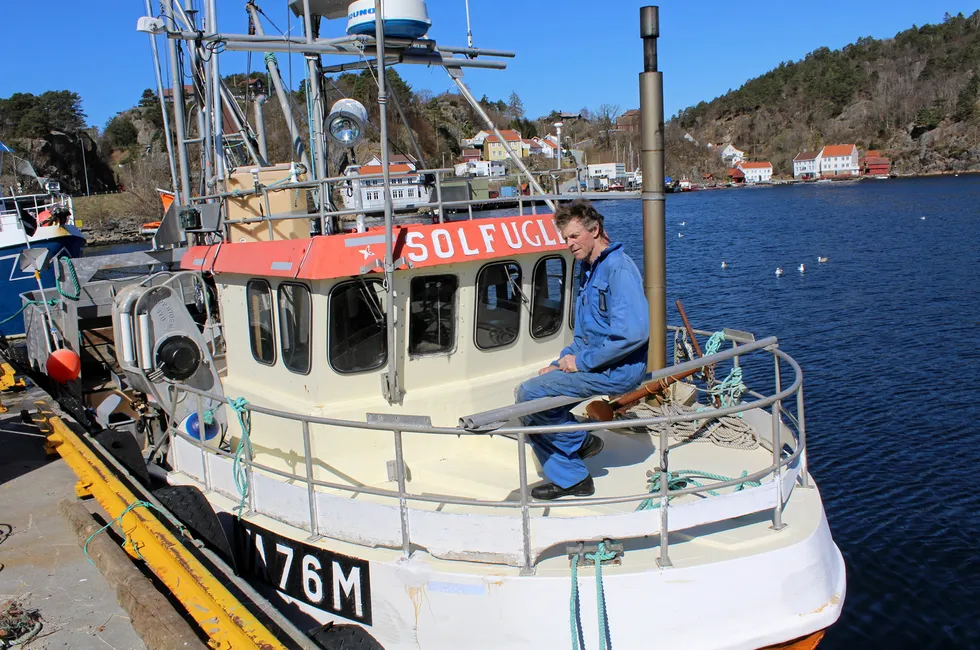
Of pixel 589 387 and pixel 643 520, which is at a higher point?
pixel 589 387

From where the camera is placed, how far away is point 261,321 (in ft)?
22.2

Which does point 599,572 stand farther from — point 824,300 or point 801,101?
point 801,101

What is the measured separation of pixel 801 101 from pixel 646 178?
603 ft

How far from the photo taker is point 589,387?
4723 millimetres

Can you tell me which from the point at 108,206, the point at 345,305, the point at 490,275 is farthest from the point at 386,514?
the point at 108,206

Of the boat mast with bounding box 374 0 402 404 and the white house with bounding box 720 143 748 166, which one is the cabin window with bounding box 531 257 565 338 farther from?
the white house with bounding box 720 143 748 166

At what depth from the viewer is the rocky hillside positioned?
131875 mm

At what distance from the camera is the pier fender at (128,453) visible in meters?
7.31

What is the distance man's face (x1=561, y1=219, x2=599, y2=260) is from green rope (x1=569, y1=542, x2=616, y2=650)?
5.95 ft

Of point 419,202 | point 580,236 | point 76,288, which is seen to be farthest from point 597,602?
point 76,288

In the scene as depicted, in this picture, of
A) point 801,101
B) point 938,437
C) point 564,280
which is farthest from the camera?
point 801,101

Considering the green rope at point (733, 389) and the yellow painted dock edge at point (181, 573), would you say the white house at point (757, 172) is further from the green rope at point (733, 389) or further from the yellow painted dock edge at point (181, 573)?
the yellow painted dock edge at point (181, 573)

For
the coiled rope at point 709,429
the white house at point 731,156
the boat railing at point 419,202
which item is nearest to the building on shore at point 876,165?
the white house at point 731,156

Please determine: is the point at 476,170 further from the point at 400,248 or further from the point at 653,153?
the point at 400,248
